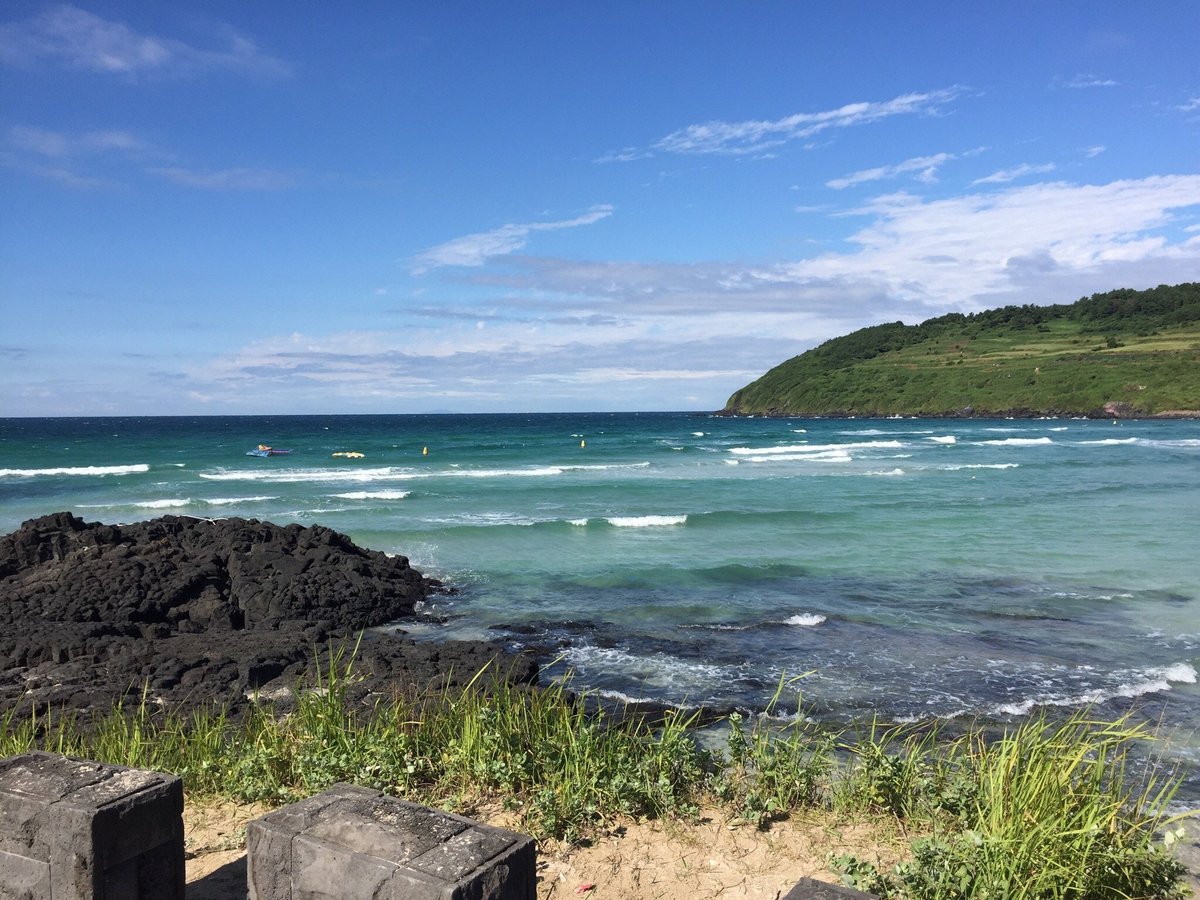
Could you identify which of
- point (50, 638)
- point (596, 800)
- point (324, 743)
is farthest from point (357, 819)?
point (50, 638)

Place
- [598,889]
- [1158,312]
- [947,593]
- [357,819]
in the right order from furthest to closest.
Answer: [1158,312] < [947,593] < [598,889] < [357,819]

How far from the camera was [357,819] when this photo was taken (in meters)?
3.19

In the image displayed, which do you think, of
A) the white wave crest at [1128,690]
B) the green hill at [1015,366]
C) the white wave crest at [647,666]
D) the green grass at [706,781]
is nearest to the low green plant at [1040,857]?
the green grass at [706,781]

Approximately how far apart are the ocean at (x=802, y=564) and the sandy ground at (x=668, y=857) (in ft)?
11.0

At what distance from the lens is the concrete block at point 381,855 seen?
284cm

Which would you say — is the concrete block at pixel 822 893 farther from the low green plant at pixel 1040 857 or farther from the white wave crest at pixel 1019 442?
the white wave crest at pixel 1019 442

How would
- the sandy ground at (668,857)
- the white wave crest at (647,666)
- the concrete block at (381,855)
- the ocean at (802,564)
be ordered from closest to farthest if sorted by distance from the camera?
the concrete block at (381,855) → the sandy ground at (668,857) → the ocean at (802,564) → the white wave crest at (647,666)

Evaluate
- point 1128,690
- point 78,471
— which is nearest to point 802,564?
point 1128,690

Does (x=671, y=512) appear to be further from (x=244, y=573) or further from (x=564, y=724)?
(x=564, y=724)

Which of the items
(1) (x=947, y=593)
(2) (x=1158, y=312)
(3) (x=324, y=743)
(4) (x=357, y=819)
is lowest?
(1) (x=947, y=593)

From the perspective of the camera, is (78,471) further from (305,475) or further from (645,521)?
(645,521)

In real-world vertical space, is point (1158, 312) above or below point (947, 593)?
above

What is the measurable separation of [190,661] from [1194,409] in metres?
88.5

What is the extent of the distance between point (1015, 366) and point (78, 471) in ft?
311
